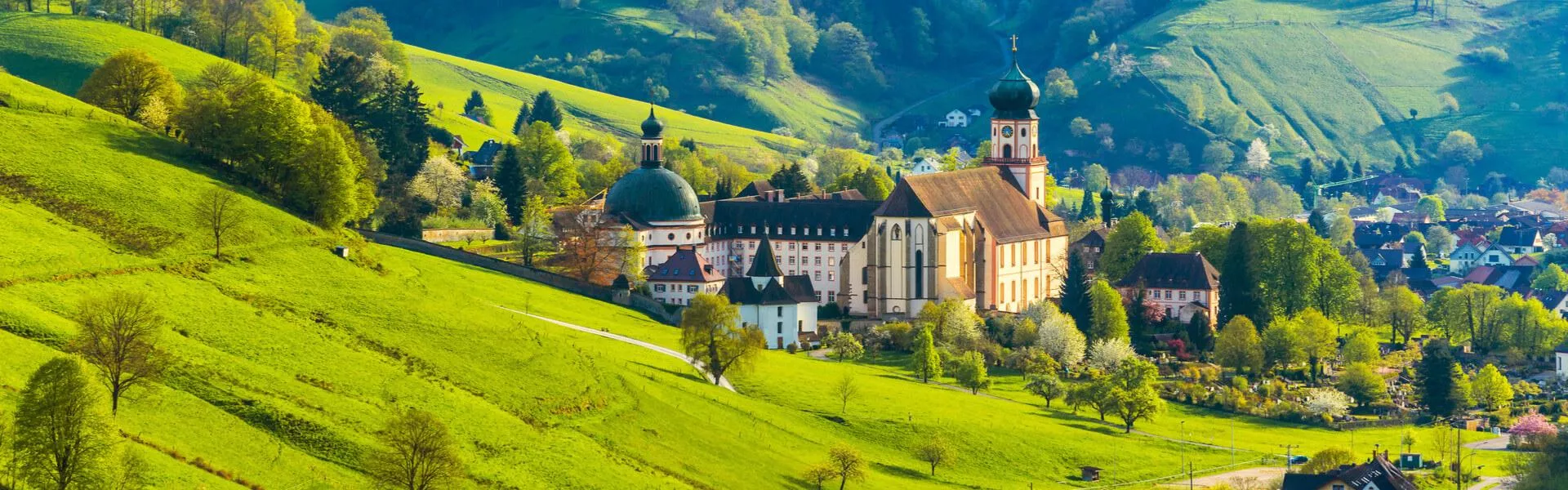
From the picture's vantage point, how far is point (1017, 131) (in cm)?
15488

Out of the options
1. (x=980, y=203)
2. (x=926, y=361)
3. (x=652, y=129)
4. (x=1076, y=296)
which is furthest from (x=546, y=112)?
(x=926, y=361)

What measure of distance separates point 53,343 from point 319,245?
88.5 ft

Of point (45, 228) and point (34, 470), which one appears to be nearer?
point (34, 470)

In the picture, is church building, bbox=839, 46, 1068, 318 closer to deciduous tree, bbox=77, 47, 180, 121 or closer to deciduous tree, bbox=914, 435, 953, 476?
deciduous tree, bbox=914, 435, 953, 476

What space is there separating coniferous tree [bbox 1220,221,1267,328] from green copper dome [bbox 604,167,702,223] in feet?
91.5

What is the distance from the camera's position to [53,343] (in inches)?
2965

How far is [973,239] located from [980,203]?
4.74 meters

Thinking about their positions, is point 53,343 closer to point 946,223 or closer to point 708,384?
point 708,384

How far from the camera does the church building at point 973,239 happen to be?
13362 cm

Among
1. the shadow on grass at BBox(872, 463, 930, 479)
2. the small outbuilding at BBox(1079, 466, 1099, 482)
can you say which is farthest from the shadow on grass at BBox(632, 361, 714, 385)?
the small outbuilding at BBox(1079, 466, 1099, 482)

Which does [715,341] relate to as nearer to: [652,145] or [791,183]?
[652,145]

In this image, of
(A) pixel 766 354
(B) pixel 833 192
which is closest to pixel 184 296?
(A) pixel 766 354

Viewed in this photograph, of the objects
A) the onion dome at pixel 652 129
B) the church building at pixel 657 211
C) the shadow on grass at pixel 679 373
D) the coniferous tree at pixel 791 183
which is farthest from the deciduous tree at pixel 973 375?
the coniferous tree at pixel 791 183

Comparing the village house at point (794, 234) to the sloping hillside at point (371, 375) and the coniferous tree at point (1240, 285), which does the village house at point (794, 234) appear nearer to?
the coniferous tree at point (1240, 285)
